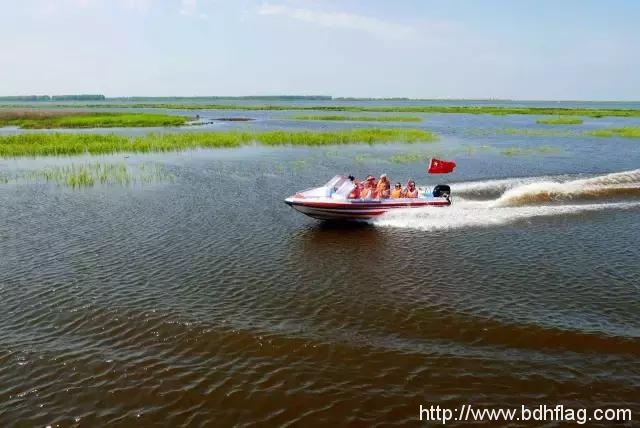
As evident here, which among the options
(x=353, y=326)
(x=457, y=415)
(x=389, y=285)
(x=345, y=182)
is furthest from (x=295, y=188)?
(x=457, y=415)

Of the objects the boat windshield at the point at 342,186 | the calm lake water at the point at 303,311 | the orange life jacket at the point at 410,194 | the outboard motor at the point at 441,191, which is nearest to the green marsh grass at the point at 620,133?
the calm lake water at the point at 303,311

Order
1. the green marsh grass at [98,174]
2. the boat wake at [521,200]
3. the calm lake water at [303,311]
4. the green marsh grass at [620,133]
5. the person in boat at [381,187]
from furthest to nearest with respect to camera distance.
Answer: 1. the green marsh grass at [620,133]
2. the green marsh grass at [98,174]
3. the person in boat at [381,187]
4. the boat wake at [521,200]
5. the calm lake water at [303,311]

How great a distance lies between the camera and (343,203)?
2144 cm

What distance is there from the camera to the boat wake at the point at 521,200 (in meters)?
22.3

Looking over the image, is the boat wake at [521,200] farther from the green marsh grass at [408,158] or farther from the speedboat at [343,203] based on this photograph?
the green marsh grass at [408,158]

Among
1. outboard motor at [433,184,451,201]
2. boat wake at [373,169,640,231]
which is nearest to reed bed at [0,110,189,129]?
boat wake at [373,169,640,231]

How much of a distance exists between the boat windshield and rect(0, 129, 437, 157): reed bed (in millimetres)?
28315

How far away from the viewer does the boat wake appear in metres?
22.3

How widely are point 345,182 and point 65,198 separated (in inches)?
590

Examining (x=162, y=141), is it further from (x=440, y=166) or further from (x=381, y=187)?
(x=381, y=187)

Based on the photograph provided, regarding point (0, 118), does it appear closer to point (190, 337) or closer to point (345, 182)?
point (345, 182)

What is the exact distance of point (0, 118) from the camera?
84.6 meters

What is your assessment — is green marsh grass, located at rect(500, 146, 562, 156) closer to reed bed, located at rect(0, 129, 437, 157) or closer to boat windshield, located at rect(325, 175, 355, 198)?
reed bed, located at rect(0, 129, 437, 157)

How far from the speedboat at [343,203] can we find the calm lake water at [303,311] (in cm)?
61
